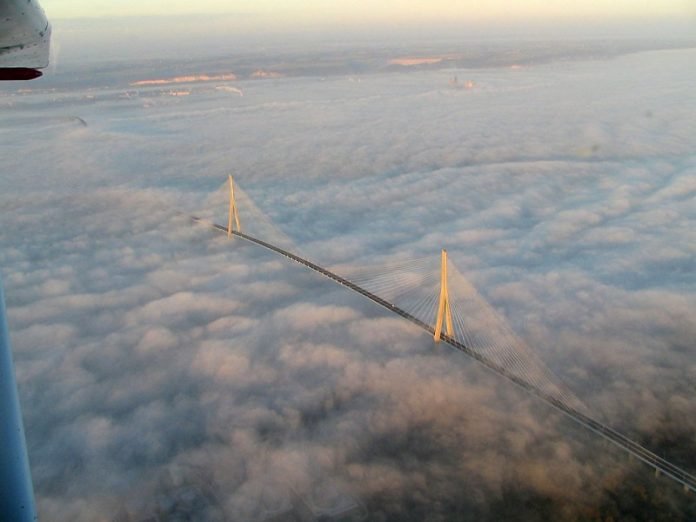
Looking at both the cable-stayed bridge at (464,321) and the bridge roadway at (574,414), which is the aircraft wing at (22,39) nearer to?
the cable-stayed bridge at (464,321)

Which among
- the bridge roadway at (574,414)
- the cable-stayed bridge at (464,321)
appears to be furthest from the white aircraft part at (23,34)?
the bridge roadway at (574,414)

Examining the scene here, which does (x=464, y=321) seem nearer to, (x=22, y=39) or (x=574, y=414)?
(x=574, y=414)

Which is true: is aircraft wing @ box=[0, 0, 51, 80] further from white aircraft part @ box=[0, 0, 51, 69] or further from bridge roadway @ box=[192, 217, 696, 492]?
bridge roadway @ box=[192, 217, 696, 492]

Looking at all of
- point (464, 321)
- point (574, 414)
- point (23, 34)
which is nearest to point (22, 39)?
point (23, 34)

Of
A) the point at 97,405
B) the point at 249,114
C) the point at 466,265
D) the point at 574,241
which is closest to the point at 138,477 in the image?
the point at 97,405

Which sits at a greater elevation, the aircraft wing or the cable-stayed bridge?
the aircraft wing

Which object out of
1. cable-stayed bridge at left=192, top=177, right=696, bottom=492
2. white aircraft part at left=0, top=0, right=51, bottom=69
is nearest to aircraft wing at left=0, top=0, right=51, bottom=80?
white aircraft part at left=0, top=0, right=51, bottom=69
